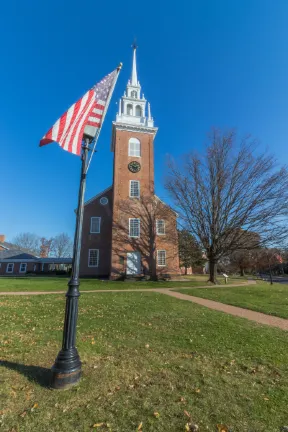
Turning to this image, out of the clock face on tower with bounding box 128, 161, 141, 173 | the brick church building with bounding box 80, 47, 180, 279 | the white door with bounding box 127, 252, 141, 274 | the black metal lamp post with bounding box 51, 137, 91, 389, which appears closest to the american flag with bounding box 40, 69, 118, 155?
the black metal lamp post with bounding box 51, 137, 91, 389

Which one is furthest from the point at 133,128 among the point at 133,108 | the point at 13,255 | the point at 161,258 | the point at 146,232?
the point at 13,255

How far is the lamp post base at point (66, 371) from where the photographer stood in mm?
3398

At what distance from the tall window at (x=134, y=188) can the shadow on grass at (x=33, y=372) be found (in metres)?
22.8

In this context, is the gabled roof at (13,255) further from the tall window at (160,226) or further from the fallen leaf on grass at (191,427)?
the fallen leaf on grass at (191,427)

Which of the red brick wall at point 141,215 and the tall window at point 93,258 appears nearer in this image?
the red brick wall at point 141,215

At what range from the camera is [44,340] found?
5.33 m

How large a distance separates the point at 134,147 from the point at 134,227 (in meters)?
9.83

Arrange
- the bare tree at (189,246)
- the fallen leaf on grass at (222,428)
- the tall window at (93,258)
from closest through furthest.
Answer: the fallen leaf on grass at (222,428) → the bare tree at (189,246) → the tall window at (93,258)

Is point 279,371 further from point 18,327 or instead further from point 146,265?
point 146,265

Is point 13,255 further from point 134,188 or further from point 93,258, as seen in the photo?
point 134,188

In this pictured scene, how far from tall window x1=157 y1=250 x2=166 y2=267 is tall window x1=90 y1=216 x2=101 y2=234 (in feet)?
25.5

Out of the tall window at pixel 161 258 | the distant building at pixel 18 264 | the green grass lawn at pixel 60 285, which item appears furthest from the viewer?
the distant building at pixel 18 264

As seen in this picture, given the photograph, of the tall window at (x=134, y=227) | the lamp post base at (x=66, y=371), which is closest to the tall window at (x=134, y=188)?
the tall window at (x=134, y=227)

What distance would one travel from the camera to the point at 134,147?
90.6 feet
